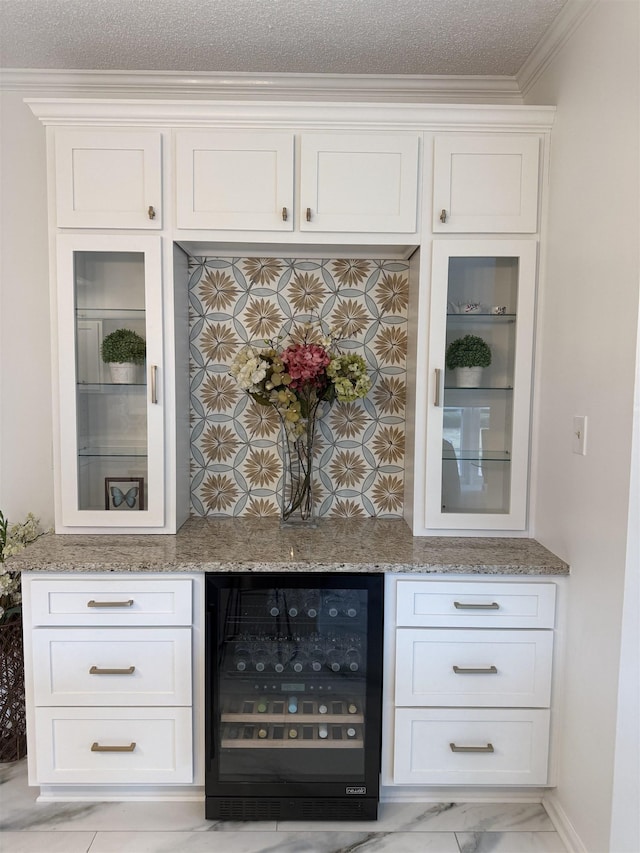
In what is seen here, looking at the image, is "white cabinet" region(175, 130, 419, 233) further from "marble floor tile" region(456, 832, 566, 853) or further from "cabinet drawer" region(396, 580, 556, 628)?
"marble floor tile" region(456, 832, 566, 853)

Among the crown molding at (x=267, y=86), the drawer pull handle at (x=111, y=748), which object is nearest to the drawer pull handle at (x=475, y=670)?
the drawer pull handle at (x=111, y=748)

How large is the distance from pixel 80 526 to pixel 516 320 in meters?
1.85

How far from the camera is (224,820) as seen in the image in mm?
1935

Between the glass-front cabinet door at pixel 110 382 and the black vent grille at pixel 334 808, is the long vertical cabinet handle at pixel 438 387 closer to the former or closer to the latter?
the glass-front cabinet door at pixel 110 382

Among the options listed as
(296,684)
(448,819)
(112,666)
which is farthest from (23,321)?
(448,819)

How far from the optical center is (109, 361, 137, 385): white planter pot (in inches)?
85.0

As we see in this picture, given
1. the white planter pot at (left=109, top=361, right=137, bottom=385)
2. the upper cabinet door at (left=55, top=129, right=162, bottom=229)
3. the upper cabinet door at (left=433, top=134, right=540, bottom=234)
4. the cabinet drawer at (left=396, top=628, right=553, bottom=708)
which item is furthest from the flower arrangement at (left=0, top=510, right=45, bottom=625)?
the upper cabinet door at (left=433, top=134, right=540, bottom=234)

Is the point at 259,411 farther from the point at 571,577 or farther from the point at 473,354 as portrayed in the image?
the point at 571,577

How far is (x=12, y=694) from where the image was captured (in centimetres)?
218

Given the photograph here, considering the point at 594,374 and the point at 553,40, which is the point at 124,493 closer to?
the point at 594,374

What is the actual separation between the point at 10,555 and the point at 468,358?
1.92 m

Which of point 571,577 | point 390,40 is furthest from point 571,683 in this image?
point 390,40

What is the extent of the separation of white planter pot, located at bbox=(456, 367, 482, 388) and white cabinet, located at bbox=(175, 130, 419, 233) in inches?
22.6

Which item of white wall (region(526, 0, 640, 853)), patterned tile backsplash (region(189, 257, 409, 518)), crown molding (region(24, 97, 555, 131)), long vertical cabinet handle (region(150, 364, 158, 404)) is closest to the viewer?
white wall (region(526, 0, 640, 853))
